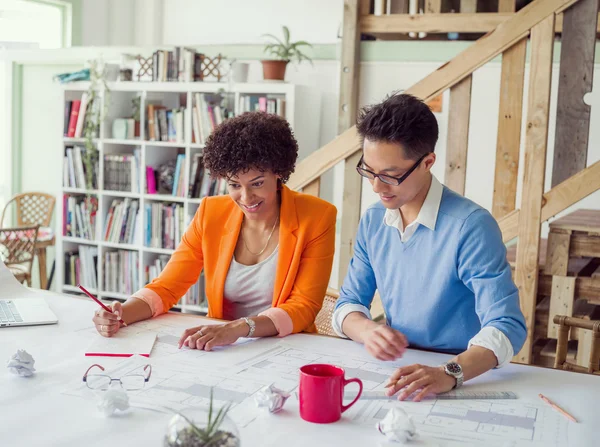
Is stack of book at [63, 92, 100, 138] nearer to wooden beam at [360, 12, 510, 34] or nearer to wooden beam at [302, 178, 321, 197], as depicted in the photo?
wooden beam at [360, 12, 510, 34]

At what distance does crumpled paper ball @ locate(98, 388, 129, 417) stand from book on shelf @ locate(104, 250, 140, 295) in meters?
4.11

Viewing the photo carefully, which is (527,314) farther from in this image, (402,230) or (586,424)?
(586,424)

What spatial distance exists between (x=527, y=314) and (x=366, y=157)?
59.9 inches

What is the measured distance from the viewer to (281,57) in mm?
5137

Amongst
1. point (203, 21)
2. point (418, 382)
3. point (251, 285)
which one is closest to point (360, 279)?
point (251, 285)

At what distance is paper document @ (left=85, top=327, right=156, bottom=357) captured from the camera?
1720 millimetres

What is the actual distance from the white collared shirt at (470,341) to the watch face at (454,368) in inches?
4.3

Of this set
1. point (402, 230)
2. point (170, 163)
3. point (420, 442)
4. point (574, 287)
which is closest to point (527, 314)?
point (574, 287)

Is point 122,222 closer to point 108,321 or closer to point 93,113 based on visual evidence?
point 93,113

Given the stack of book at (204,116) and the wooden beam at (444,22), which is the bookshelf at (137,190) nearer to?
the stack of book at (204,116)

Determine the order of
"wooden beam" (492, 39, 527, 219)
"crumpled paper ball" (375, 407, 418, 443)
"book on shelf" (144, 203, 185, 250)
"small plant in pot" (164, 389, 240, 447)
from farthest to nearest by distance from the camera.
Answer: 1. "book on shelf" (144, 203, 185, 250)
2. "wooden beam" (492, 39, 527, 219)
3. "crumpled paper ball" (375, 407, 418, 443)
4. "small plant in pot" (164, 389, 240, 447)

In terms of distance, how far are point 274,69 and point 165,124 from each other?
36.3 inches

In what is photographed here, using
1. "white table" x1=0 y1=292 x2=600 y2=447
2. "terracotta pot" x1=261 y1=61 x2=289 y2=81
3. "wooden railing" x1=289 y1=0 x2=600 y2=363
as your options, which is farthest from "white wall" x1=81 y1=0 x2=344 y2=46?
"white table" x1=0 y1=292 x2=600 y2=447

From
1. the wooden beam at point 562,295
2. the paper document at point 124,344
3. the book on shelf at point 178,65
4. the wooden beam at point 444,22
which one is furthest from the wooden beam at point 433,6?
the paper document at point 124,344
